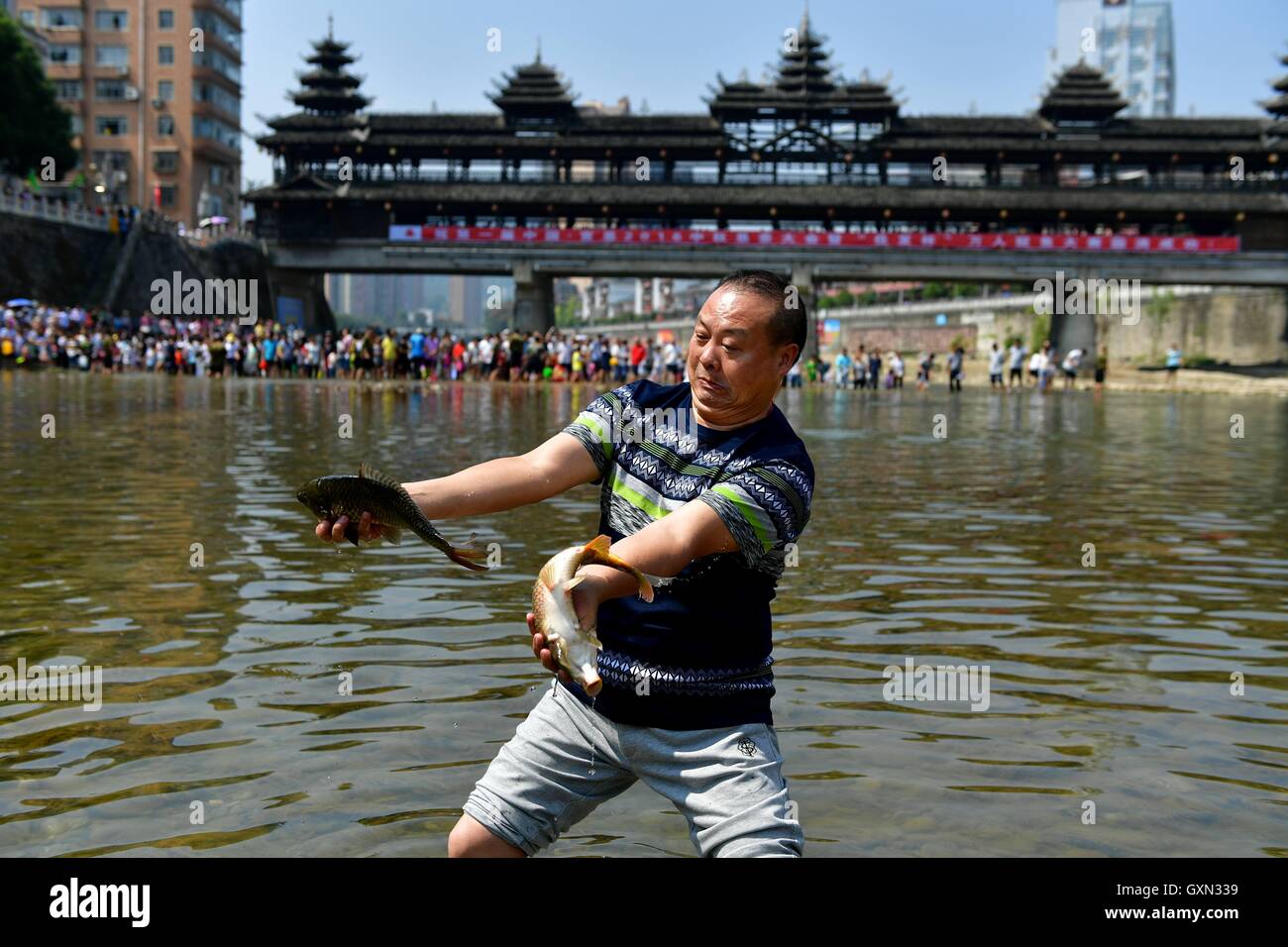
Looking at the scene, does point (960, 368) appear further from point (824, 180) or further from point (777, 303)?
point (777, 303)

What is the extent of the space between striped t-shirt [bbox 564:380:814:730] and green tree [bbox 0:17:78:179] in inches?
2419

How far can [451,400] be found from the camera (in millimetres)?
26656

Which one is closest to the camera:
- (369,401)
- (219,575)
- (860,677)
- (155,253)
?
(860,677)

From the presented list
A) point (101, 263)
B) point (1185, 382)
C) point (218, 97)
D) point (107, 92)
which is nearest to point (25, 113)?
point (101, 263)

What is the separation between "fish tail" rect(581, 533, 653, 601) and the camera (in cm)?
235

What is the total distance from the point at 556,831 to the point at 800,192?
186ft

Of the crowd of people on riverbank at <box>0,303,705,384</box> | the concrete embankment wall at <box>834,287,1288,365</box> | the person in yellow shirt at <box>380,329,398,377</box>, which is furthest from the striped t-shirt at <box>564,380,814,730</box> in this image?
the concrete embankment wall at <box>834,287,1288,365</box>

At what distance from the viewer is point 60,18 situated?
8288 centimetres

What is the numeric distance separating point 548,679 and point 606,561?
3.14m

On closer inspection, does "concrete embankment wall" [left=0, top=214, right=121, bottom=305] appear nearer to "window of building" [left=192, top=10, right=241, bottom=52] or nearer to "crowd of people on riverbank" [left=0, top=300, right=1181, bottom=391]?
"crowd of people on riverbank" [left=0, top=300, right=1181, bottom=391]

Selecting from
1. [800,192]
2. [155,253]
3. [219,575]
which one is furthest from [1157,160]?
[219,575]

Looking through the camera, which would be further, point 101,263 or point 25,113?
point 25,113

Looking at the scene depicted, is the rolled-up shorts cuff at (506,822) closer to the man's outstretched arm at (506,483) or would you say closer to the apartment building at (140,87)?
the man's outstretched arm at (506,483)
